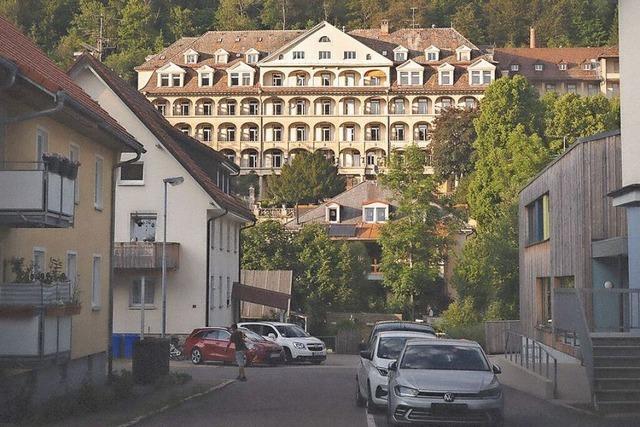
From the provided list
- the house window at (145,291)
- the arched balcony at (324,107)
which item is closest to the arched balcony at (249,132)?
the arched balcony at (324,107)

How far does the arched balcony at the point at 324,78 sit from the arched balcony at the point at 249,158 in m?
10.0

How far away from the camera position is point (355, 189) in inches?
3666

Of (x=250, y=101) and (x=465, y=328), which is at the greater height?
(x=250, y=101)

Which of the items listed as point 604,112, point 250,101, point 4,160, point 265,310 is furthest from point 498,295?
point 250,101

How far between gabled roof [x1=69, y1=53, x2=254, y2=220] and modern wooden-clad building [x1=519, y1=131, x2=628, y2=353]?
1790cm

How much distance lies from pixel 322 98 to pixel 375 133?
683 centimetres

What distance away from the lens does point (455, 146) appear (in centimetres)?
10194

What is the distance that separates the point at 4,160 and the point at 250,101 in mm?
103996

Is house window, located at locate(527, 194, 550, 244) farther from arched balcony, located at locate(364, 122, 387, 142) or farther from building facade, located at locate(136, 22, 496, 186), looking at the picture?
arched balcony, located at locate(364, 122, 387, 142)

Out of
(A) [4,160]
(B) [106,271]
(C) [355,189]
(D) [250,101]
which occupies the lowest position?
(B) [106,271]

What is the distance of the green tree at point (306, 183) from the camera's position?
107375mm

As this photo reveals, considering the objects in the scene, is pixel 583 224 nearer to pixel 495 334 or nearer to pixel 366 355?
pixel 366 355

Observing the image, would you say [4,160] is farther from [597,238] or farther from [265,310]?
[265,310]

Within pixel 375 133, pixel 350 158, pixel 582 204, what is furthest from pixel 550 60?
pixel 582 204
